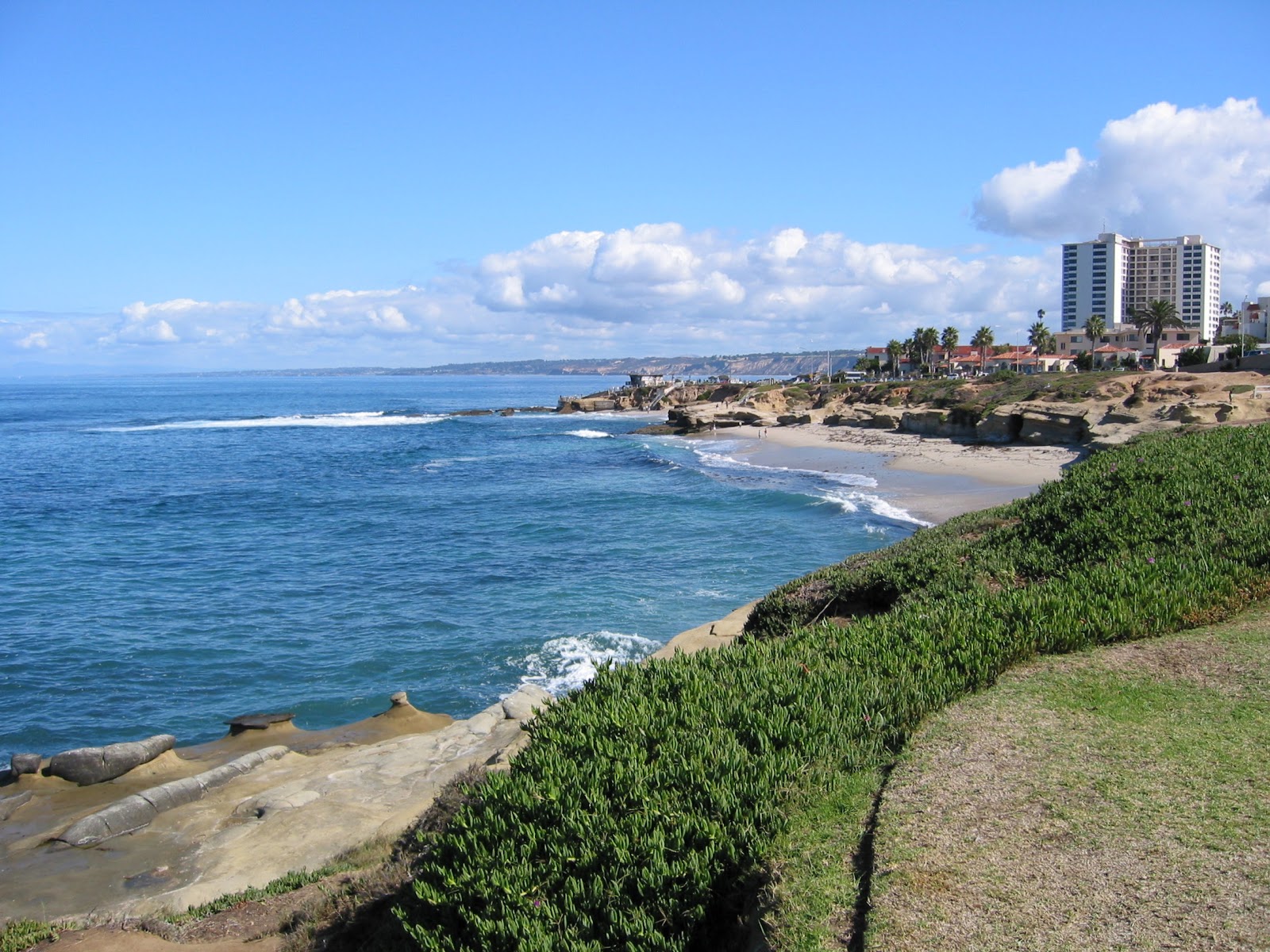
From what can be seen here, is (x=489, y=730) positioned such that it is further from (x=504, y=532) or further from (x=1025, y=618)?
(x=504, y=532)

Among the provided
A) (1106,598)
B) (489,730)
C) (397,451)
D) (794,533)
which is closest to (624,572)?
(794,533)

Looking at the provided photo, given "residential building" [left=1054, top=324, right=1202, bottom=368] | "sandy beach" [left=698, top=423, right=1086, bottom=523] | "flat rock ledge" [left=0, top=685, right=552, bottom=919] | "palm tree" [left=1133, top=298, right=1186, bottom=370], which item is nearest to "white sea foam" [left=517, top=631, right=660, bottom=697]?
"flat rock ledge" [left=0, top=685, right=552, bottom=919]

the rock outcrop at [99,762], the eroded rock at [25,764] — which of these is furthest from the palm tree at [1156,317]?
the eroded rock at [25,764]

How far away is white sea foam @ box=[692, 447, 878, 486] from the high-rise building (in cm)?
13052

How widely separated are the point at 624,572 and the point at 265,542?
14.4 metres

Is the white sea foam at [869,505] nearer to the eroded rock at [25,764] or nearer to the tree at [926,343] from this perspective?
the eroded rock at [25,764]

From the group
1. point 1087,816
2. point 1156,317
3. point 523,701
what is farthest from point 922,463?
point 1156,317

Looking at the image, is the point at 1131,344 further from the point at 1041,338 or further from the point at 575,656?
the point at 575,656

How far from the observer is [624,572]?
87.2 ft

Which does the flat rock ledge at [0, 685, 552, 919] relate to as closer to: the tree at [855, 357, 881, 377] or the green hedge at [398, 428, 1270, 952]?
the green hedge at [398, 428, 1270, 952]

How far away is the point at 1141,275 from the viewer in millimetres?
167250

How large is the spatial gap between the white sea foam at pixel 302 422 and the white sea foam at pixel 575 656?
263 ft

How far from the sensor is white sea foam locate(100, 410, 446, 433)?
91.9 metres

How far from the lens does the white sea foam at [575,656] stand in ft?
58.2
